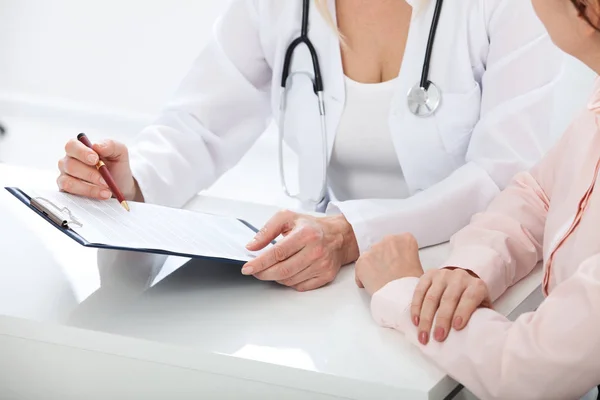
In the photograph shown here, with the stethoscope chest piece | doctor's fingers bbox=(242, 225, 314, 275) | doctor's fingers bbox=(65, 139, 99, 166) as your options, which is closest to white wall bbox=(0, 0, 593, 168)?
the stethoscope chest piece

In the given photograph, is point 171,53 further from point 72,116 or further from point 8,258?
point 8,258

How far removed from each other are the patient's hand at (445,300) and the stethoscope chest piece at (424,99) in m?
0.43

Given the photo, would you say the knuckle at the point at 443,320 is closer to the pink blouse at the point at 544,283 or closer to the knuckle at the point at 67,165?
the pink blouse at the point at 544,283

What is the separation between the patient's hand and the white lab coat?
23 centimetres

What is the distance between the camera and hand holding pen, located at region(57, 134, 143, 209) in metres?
1.16

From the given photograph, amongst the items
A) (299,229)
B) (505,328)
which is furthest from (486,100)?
(505,328)

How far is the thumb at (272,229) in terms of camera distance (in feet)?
3.59

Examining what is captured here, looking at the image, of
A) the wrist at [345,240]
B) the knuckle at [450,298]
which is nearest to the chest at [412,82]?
the wrist at [345,240]

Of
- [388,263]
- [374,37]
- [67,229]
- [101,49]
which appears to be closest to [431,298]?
[388,263]

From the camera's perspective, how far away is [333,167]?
5.04ft

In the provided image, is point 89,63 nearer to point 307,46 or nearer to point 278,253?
point 307,46

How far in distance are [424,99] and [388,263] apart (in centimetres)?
39

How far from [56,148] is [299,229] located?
2.04m

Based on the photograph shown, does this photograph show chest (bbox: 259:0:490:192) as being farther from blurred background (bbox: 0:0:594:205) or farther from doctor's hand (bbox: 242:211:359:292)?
blurred background (bbox: 0:0:594:205)
